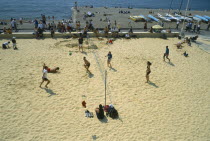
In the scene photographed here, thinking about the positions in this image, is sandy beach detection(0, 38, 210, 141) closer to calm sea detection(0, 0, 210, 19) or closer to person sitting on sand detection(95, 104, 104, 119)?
person sitting on sand detection(95, 104, 104, 119)

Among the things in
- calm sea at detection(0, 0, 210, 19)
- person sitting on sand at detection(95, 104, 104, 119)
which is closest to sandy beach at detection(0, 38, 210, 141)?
person sitting on sand at detection(95, 104, 104, 119)

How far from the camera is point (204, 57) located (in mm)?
16922

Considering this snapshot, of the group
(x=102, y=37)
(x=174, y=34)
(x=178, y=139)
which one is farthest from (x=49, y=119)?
(x=174, y=34)

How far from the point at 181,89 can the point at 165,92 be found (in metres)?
1.22

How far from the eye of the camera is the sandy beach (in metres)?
8.48

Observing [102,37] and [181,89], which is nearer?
[181,89]

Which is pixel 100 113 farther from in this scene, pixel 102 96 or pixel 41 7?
pixel 41 7

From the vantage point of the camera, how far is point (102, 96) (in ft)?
35.6

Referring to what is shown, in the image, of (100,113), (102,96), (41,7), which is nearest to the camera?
(100,113)

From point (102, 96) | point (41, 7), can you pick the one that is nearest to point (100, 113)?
point (102, 96)

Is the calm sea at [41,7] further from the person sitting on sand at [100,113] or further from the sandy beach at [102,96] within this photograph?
the person sitting on sand at [100,113]

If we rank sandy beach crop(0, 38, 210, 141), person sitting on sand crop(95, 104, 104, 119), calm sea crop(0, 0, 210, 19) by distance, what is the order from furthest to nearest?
calm sea crop(0, 0, 210, 19)
person sitting on sand crop(95, 104, 104, 119)
sandy beach crop(0, 38, 210, 141)

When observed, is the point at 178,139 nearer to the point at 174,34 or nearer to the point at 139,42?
the point at 139,42

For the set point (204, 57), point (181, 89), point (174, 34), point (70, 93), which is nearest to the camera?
point (70, 93)
